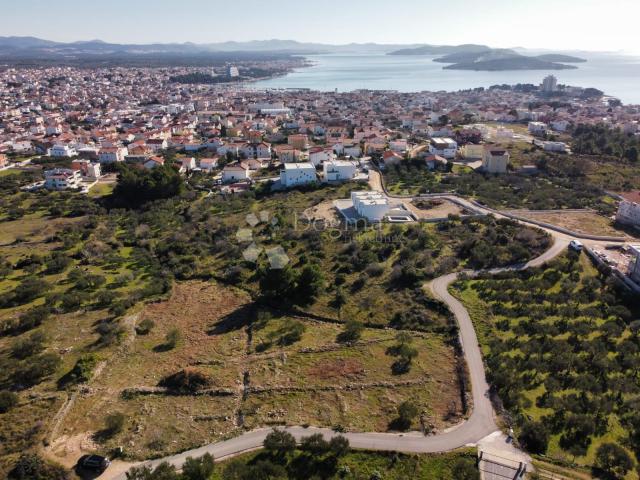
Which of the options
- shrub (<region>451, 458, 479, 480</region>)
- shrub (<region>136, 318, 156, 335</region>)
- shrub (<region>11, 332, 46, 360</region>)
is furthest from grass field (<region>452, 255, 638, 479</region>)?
shrub (<region>11, 332, 46, 360</region>)

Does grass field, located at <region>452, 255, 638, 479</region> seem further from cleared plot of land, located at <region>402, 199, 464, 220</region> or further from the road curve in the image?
cleared plot of land, located at <region>402, 199, 464, 220</region>

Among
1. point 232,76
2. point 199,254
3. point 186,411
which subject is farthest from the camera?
point 232,76

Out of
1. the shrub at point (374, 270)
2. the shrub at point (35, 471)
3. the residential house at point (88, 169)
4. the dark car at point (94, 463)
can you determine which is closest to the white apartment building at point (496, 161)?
the shrub at point (374, 270)

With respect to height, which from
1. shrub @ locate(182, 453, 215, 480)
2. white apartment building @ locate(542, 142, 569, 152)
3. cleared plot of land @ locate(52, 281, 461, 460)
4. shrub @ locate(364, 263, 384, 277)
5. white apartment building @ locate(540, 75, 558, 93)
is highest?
white apartment building @ locate(540, 75, 558, 93)

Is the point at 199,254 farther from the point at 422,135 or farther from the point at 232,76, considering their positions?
the point at 232,76

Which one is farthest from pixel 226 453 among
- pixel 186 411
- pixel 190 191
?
pixel 190 191

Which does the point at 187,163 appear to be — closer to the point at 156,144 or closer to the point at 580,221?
the point at 156,144
